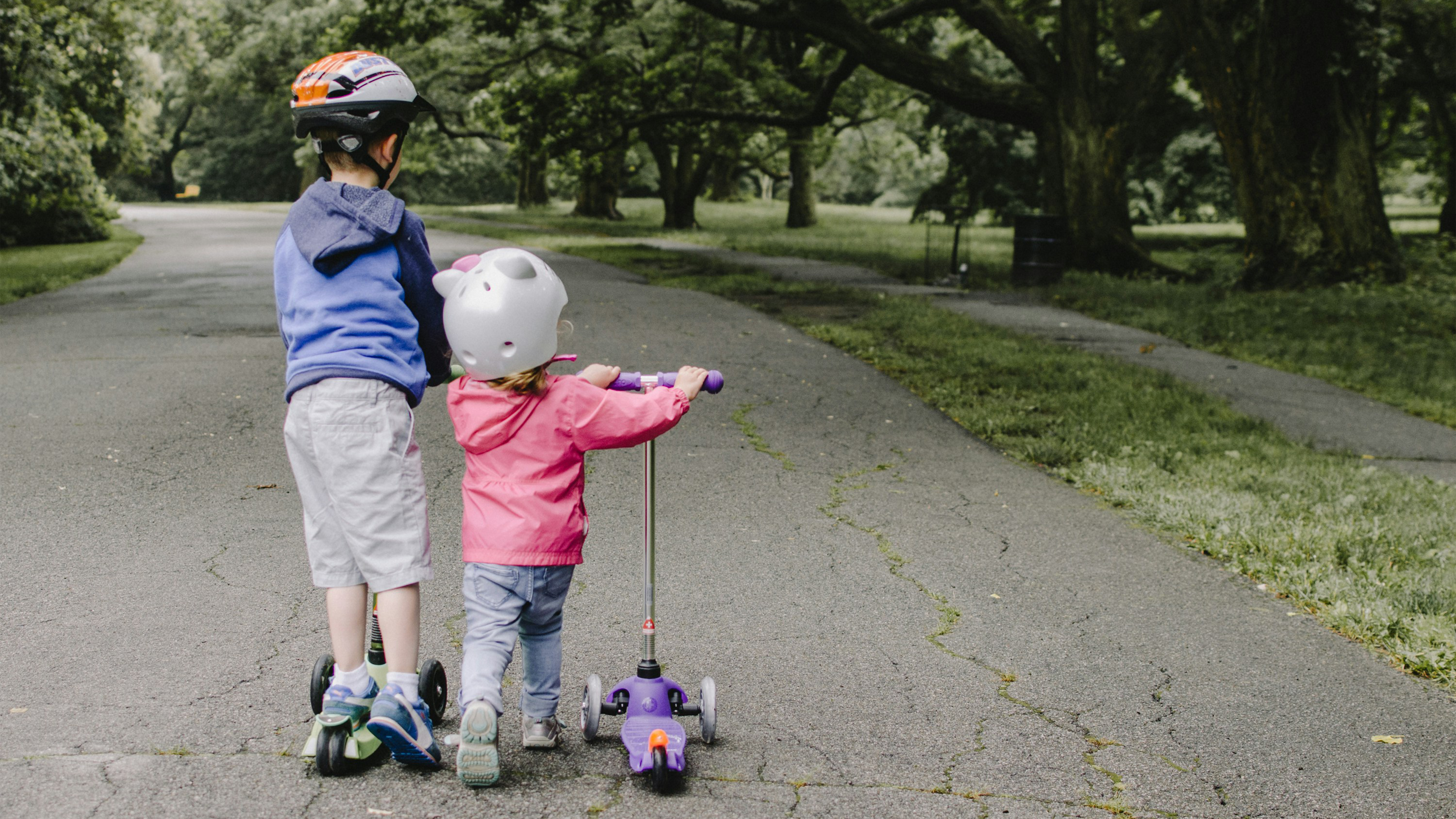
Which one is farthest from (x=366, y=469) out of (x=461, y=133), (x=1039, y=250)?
(x=461, y=133)

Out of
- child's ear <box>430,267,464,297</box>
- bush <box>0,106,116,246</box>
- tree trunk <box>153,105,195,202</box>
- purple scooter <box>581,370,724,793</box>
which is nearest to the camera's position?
child's ear <box>430,267,464,297</box>

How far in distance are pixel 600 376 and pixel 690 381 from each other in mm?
235

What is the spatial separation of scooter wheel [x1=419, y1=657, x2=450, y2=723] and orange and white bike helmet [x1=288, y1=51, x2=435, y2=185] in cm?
133

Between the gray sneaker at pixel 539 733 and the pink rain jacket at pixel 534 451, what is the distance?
472 millimetres

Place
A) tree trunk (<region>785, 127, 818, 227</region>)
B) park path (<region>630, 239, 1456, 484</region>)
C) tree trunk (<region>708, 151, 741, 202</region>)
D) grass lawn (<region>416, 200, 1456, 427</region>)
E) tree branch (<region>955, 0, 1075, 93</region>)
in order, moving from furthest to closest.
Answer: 1. tree trunk (<region>708, 151, 741, 202</region>)
2. tree trunk (<region>785, 127, 818, 227</region>)
3. tree branch (<region>955, 0, 1075, 93</region>)
4. grass lawn (<region>416, 200, 1456, 427</region>)
5. park path (<region>630, 239, 1456, 484</region>)

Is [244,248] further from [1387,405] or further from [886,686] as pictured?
[886,686]

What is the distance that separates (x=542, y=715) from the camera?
3.16 meters

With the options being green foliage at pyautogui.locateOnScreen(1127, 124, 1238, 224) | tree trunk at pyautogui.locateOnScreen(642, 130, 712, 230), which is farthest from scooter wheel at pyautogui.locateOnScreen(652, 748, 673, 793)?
green foliage at pyautogui.locateOnScreen(1127, 124, 1238, 224)

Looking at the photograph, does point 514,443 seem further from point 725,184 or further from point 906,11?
point 725,184

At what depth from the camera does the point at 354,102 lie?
9.66 ft

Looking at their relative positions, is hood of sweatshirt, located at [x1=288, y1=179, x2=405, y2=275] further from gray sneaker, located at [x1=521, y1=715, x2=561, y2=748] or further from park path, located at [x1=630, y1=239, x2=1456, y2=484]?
park path, located at [x1=630, y1=239, x2=1456, y2=484]

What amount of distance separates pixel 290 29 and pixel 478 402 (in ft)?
127

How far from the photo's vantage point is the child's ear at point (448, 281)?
9.59ft

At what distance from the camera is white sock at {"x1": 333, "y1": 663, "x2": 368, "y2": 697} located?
2984mm
